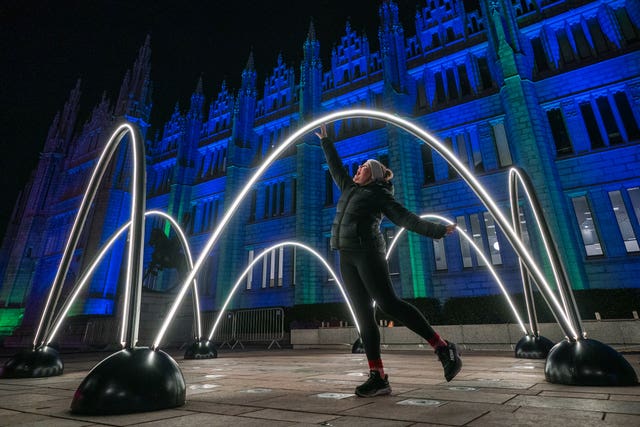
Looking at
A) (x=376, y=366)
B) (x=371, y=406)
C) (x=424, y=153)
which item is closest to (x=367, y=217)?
(x=376, y=366)

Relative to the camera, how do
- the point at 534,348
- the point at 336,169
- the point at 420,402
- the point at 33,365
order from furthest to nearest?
the point at 534,348 → the point at 33,365 → the point at 336,169 → the point at 420,402

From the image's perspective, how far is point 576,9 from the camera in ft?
59.1

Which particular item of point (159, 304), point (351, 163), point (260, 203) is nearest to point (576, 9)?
point (351, 163)

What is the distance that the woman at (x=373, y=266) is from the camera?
305 cm

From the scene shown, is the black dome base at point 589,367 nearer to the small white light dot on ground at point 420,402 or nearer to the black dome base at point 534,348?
the small white light dot on ground at point 420,402

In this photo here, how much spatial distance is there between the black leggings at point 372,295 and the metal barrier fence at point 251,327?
12.9 meters

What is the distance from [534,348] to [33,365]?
8.68 m

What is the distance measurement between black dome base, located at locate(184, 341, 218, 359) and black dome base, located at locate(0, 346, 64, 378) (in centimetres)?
349

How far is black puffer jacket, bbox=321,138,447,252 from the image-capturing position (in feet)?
10.3

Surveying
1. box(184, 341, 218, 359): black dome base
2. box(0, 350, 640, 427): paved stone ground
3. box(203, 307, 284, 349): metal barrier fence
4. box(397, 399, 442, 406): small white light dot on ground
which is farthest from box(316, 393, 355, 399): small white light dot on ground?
box(203, 307, 284, 349): metal barrier fence

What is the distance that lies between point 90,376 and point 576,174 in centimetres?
1980

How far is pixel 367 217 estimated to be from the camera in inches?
128

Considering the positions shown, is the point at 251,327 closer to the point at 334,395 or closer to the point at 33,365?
the point at 33,365

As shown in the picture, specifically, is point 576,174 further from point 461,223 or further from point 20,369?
point 20,369
